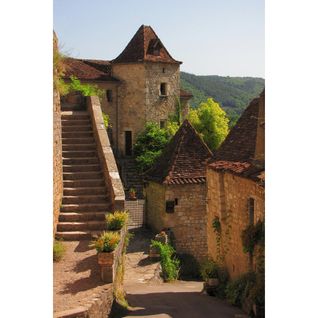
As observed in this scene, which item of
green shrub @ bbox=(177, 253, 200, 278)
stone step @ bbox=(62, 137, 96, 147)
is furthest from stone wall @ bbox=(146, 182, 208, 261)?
stone step @ bbox=(62, 137, 96, 147)

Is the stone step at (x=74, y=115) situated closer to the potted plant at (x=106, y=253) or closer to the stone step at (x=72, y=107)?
the stone step at (x=72, y=107)

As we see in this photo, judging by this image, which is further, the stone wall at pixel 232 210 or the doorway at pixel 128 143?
the doorway at pixel 128 143

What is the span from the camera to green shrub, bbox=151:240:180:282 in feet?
57.7

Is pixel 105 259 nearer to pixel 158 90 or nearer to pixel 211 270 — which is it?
pixel 211 270

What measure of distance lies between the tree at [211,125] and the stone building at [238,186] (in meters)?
17.6

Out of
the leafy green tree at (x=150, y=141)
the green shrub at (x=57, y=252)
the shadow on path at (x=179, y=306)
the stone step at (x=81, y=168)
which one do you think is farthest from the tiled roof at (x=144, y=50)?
the green shrub at (x=57, y=252)

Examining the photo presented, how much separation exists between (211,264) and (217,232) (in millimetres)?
921

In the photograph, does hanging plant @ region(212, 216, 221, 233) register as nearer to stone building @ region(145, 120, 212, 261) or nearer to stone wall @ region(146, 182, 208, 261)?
stone building @ region(145, 120, 212, 261)

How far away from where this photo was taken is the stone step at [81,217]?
11.7m

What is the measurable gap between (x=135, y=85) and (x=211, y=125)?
578 centimetres

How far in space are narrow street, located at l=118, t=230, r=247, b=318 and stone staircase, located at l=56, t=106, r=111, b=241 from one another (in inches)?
76.5

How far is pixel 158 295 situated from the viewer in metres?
13.5

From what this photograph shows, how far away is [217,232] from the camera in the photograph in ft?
49.7
